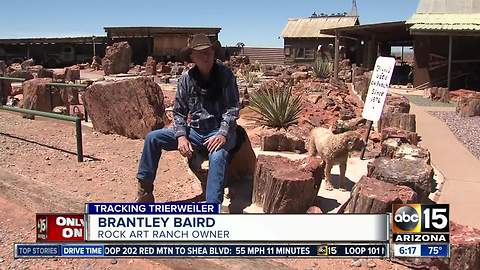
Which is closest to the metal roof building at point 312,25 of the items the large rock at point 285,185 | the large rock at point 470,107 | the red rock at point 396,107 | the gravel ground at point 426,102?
the gravel ground at point 426,102

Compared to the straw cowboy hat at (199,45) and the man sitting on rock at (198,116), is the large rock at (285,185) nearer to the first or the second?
the man sitting on rock at (198,116)

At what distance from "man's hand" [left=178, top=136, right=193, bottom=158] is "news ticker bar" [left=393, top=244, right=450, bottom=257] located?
170 cm

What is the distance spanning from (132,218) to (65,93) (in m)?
8.38

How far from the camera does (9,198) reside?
15.1ft

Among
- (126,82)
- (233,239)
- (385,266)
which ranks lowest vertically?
(385,266)

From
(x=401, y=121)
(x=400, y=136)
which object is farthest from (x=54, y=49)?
(x=400, y=136)

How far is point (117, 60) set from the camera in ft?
91.4

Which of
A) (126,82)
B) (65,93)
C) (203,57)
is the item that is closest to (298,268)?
(203,57)

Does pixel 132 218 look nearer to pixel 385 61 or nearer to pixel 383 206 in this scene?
pixel 383 206

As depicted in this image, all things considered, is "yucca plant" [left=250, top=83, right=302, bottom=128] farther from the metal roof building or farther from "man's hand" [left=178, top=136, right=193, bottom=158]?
the metal roof building

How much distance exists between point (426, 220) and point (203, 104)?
1988 millimetres

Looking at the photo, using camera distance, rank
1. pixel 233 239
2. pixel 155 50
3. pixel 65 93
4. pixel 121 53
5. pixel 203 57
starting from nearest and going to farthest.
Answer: pixel 233 239, pixel 203 57, pixel 65 93, pixel 121 53, pixel 155 50

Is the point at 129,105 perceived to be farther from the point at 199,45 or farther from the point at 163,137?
the point at 199,45

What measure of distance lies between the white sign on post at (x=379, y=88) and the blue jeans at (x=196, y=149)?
2597 millimetres
